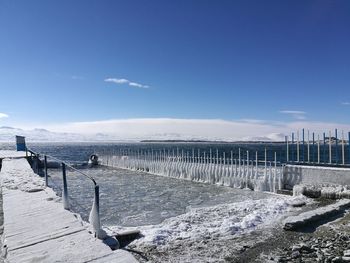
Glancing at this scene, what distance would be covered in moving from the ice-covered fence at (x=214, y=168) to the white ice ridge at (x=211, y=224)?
4.50 metres

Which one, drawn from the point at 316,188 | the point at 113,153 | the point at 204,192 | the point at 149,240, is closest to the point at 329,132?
the point at 316,188

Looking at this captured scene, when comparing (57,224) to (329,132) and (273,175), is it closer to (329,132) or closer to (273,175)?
(329,132)

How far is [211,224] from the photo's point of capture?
8023mm

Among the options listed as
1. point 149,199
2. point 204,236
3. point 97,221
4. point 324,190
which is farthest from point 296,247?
point 149,199

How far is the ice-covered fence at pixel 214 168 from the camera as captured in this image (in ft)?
48.9

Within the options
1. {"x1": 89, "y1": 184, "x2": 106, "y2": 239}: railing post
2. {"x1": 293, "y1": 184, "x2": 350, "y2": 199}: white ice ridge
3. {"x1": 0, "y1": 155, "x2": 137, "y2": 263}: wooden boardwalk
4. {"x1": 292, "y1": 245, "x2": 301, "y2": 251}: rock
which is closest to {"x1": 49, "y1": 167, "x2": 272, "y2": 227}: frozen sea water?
{"x1": 293, "y1": 184, "x2": 350, "y2": 199}: white ice ridge

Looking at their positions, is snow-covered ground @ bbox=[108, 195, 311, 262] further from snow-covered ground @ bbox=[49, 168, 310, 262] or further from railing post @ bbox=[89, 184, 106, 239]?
railing post @ bbox=[89, 184, 106, 239]

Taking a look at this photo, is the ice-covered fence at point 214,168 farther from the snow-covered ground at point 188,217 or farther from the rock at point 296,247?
the rock at point 296,247

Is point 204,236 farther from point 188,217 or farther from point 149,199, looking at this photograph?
point 149,199

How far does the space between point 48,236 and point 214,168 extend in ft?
47.7

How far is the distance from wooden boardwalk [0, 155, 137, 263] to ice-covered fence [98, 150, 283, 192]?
9651 millimetres

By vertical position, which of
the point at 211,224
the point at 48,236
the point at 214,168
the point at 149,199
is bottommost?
the point at 149,199

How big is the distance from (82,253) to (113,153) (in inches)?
1270

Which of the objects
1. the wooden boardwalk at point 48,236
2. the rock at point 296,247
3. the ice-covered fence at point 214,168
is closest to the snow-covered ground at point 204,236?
the rock at point 296,247
